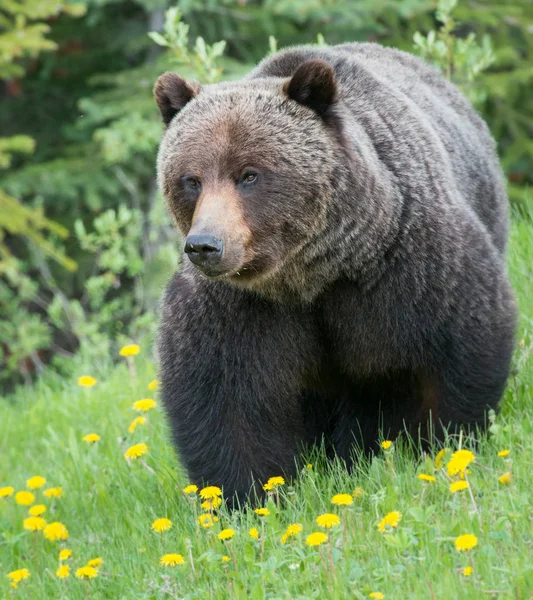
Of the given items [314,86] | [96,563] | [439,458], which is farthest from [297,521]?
[314,86]

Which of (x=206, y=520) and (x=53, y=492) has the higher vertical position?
(x=206, y=520)

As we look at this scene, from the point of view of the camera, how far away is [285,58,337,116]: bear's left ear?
4.55 meters

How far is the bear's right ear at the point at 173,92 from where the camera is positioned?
15.9ft

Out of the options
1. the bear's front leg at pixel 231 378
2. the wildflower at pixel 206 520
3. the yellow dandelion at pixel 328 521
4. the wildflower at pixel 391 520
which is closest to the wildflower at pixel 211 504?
the wildflower at pixel 206 520

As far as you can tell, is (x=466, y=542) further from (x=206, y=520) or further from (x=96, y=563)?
(x=96, y=563)

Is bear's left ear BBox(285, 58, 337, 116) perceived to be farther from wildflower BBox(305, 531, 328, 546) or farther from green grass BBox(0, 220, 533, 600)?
wildflower BBox(305, 531, 328, 546)

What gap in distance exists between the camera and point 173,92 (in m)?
4.88

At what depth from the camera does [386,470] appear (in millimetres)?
4609

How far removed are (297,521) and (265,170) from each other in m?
1.51

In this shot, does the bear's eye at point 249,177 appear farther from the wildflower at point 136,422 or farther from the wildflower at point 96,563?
the wildflower at point 136,422

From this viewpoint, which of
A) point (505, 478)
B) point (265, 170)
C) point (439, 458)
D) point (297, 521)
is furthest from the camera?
point (439, 458)

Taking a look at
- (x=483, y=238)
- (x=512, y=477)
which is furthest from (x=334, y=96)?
(x=512, y=477)

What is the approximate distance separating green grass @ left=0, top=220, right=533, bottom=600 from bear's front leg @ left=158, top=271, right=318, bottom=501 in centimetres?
21

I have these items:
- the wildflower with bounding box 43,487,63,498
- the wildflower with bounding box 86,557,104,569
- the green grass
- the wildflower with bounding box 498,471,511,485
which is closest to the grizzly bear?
the green grass
